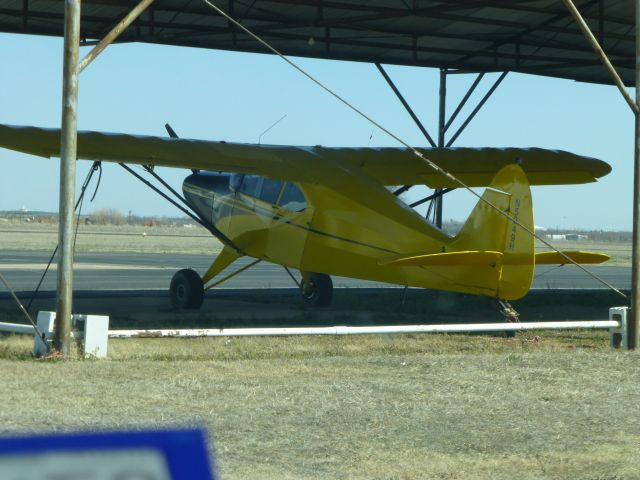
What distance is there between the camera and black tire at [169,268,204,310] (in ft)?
54.6

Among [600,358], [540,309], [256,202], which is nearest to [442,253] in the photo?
[600,358]

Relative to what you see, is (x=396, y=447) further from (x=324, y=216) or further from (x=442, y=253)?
(x=324, y=216)

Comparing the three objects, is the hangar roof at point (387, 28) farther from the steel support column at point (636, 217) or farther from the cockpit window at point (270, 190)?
the steel support column at point (636, 217)

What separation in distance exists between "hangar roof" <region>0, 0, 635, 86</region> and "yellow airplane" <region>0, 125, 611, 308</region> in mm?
2539

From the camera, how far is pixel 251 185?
16875mm

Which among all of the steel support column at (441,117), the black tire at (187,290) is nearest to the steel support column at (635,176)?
the black tire at (187,290)

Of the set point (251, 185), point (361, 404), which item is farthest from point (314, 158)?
point (361, 404)

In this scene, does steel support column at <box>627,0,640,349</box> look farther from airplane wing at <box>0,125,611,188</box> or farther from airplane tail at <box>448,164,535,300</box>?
airplane wing at <box>0,125,611,188</box>

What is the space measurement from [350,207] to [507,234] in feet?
8.77

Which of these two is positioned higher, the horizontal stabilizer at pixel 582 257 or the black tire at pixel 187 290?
the horizontal stabilizer at pixel 582 257

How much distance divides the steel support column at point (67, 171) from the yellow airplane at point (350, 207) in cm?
315

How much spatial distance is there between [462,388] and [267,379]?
1.61 m

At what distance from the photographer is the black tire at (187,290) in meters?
16.6

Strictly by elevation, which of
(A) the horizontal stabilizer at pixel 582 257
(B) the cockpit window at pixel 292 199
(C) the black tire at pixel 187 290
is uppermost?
(B) the cockpit window at pixel 292 199
